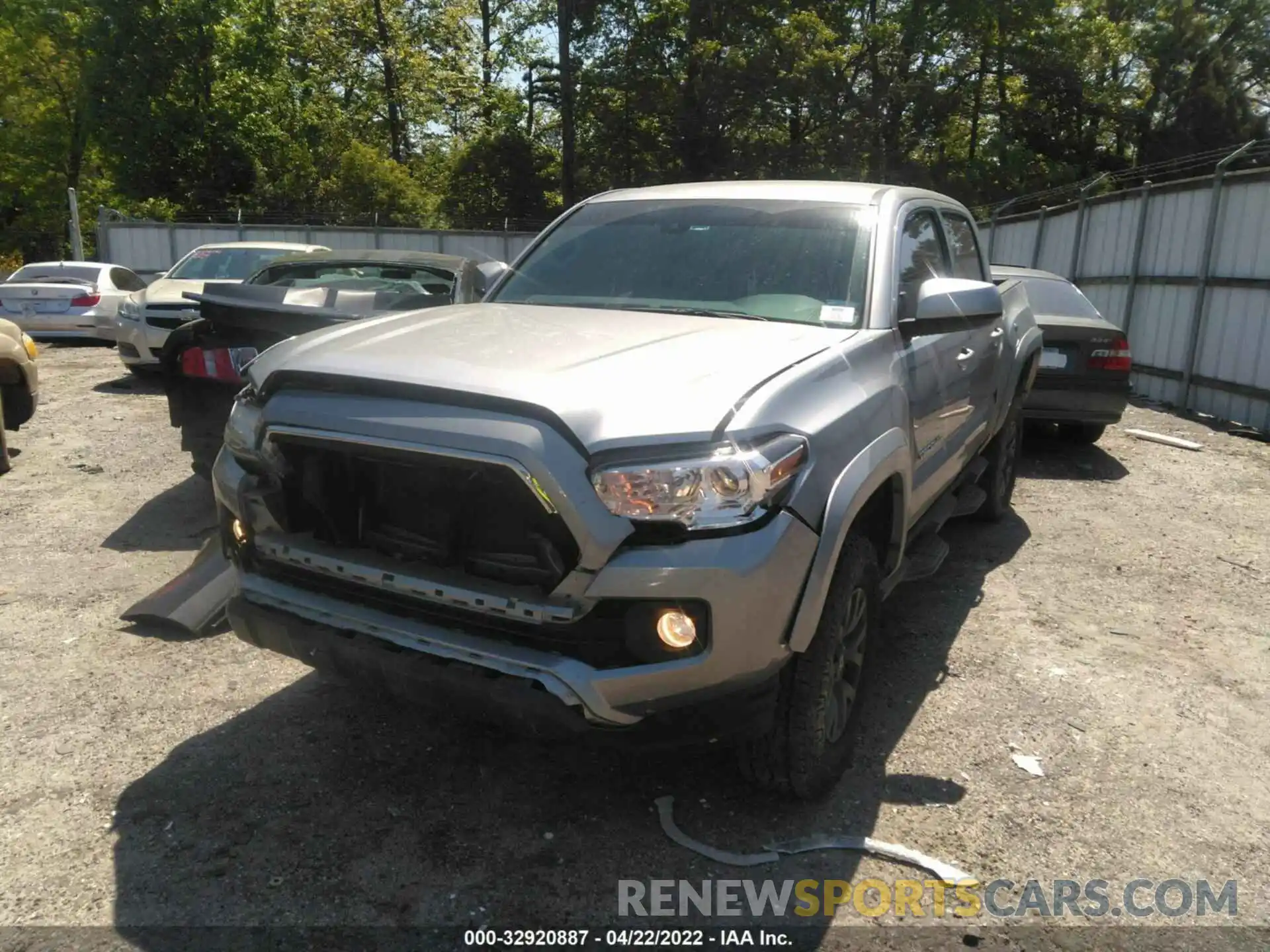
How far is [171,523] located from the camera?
6.00m

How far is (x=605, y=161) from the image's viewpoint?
3375 centimetres

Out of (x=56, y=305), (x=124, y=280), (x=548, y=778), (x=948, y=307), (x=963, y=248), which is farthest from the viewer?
(x=124, y=280)

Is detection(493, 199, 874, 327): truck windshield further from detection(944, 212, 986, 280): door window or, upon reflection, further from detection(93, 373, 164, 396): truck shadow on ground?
detection(93, 373, 164, 396): truck shadow on ground

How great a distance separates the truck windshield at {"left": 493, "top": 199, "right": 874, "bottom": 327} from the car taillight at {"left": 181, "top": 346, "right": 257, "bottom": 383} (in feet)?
5.86

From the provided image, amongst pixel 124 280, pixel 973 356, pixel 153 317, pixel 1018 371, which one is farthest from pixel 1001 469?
pixel 124 280

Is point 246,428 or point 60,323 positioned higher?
point 246,428

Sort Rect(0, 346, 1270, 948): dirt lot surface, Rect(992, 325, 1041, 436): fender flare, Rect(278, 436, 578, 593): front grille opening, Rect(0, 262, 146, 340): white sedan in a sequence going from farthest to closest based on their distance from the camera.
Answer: Rect(0, 262, 146, 340): white sedan → Rect(992, 325, 1041, 436): fender flare → Rect(0, 346, 1270, 948): dirt lot surface → Rect(278, 436, 578, 593): front grille opening

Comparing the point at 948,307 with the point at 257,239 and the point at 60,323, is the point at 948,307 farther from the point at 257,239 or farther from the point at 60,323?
the point at 257,239

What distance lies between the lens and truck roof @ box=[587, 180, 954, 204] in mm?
4102

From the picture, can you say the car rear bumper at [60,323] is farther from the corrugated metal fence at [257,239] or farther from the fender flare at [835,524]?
the fender flare at [835,524]

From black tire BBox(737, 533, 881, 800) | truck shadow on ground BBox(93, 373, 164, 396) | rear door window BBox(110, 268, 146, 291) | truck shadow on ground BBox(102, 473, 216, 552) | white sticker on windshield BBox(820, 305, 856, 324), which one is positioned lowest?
truck shadow on ground BBox(93, 373, 164, 396)

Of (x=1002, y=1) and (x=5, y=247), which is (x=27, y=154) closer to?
(x=5, y=247)

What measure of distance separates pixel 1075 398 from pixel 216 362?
246 inches

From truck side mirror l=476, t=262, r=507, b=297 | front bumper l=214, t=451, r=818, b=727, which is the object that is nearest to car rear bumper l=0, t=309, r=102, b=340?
truck side mirror l=476, t=262, r=507, b=297
